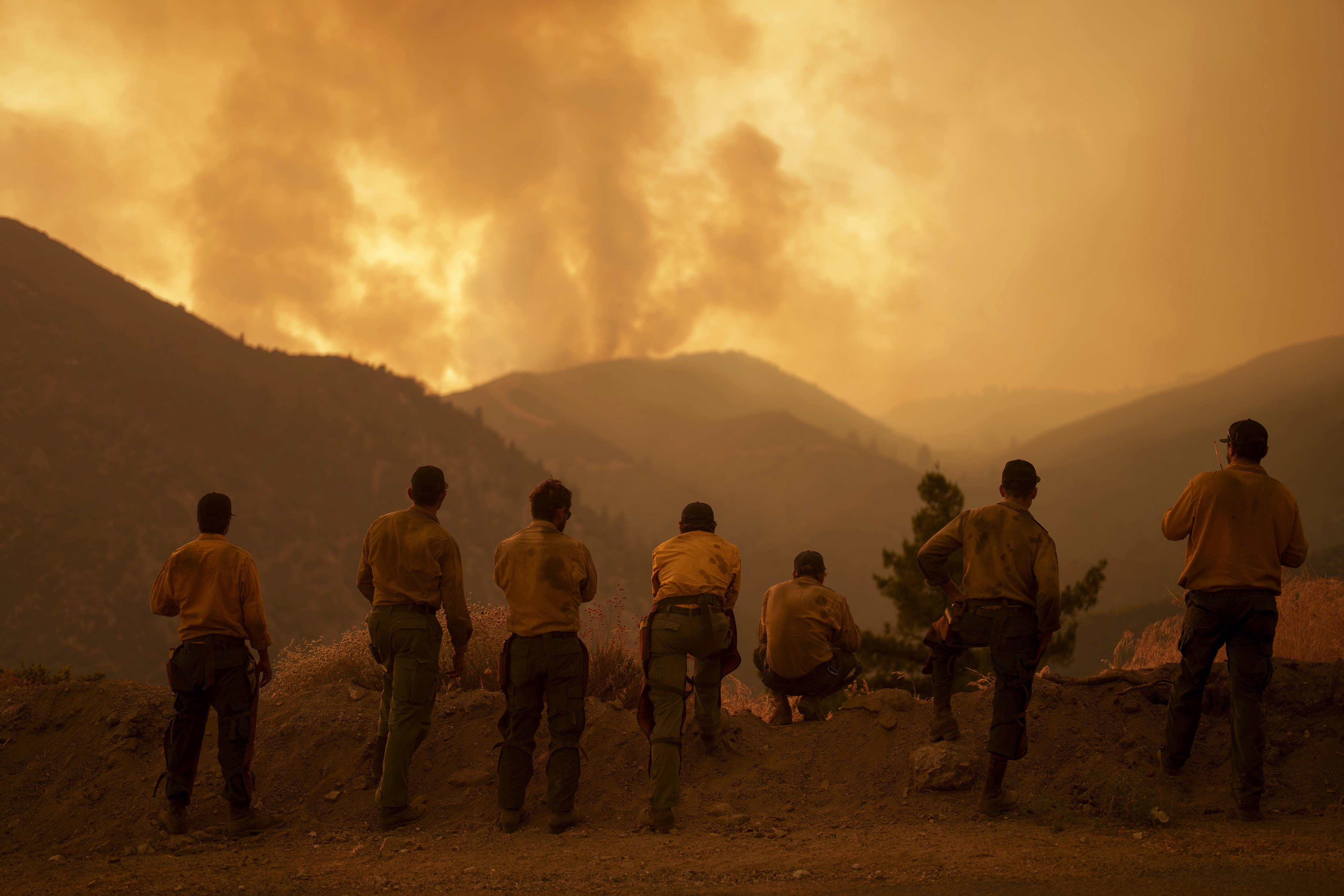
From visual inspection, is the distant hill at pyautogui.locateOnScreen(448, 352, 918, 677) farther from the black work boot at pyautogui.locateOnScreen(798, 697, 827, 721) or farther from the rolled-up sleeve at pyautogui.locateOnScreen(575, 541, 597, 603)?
the rolled-up sleeve at pyautogui.locateOnScreen(575, 541, 597, 603)

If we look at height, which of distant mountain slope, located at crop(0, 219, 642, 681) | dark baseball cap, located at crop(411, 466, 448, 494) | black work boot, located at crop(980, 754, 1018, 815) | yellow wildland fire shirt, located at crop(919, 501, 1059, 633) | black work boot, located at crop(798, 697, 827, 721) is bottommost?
black work boot, located at crop(980, 754, 1018, 815)

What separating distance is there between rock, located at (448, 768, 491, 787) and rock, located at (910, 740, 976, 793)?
3041 millimetres

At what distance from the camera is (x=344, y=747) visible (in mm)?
7031

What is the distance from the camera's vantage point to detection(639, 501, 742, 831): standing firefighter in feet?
19.2

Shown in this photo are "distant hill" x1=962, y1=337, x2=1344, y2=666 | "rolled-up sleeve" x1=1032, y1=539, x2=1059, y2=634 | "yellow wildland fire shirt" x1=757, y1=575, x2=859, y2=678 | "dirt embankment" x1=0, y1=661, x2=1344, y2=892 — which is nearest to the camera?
"dirt embankment" x1=0, y1=661, x2=1344, y2=892

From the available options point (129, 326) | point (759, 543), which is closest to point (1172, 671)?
point (129, 326)

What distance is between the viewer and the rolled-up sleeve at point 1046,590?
18.1 feet

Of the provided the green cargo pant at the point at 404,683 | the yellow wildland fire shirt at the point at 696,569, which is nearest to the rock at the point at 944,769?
the yellow wildland fire shirt at the point at 696,569

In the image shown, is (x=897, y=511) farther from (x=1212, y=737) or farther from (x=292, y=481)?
(x=1212, y=737)

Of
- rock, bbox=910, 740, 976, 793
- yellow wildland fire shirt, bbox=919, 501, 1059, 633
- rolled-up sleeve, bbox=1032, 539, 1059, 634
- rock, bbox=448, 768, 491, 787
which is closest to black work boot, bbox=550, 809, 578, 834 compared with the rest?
rock, bbox=448, 768, 491, 787

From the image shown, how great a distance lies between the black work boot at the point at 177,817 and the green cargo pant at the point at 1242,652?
6601 mm

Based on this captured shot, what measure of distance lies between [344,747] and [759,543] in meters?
134

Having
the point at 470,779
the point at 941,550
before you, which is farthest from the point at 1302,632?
the point at 470,779

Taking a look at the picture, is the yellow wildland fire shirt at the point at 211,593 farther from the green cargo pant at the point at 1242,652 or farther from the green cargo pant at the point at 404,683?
the green cargo pant at the point at 1242,652
